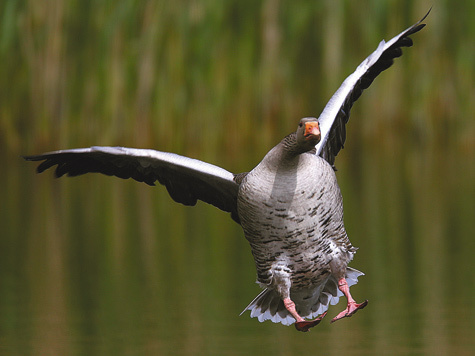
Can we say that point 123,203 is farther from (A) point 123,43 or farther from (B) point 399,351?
(B) point 399,351

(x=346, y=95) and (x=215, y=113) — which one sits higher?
(x=215, y=113)

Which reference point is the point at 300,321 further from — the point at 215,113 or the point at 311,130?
the point at 215,113

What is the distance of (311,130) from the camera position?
6.60 meters

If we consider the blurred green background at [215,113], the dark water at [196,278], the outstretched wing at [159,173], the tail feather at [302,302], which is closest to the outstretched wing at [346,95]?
the outstretched wing at [159,173]

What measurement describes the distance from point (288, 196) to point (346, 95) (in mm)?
1333

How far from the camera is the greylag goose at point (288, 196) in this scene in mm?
6793

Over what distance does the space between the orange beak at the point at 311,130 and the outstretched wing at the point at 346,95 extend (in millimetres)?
898

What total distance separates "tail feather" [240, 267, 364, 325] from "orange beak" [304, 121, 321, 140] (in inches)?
55.7

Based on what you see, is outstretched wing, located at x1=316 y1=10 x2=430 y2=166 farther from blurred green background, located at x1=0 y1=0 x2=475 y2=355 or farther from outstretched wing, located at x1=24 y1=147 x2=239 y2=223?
blurred green background, located at x1=0 y1=0 x2=475 y2=355

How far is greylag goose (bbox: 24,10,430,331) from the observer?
6.79 meters

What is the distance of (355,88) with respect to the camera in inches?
324

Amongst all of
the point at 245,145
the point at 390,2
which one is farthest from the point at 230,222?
the point at 390,2

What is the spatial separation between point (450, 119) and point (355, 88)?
8435 millimetres

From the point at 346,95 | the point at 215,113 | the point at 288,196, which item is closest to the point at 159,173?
the point at 288,196
